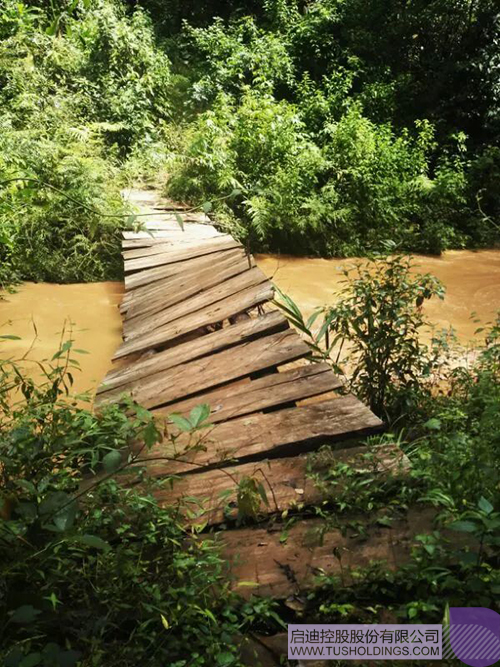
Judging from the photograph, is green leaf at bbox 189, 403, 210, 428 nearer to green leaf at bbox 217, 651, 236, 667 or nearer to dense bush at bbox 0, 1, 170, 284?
green leaf at bbox 217, 651, 236, 667

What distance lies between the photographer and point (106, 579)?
6.08ft

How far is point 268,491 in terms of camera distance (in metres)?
2.39

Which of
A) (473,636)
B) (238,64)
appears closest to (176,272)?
(473,636)

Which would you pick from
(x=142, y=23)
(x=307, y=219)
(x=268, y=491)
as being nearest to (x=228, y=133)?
(x=307, y=219)

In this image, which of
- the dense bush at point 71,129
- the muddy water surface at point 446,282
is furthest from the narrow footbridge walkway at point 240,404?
the muddy water surface at point 446,282

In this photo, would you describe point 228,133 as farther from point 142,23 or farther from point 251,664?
point 251,664

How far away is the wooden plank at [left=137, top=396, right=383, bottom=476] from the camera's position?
2584 mm

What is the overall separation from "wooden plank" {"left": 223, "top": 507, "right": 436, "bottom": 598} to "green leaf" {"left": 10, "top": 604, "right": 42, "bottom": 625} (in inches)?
26.1

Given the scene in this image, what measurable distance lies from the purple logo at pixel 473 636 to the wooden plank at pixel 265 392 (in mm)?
1499

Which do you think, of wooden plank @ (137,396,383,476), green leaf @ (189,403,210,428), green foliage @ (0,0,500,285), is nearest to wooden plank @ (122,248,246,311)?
green foliage @ (0,0,500,285)

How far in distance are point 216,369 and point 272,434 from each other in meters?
0.84

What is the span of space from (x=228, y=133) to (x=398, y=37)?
4.44 metres

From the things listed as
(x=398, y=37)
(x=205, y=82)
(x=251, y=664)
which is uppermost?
(x=398, y=37)

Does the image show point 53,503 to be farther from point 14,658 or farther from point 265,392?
point 265,392
